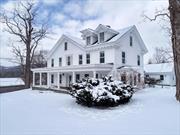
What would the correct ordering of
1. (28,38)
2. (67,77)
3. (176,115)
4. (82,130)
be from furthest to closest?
(28,38) → (67,77) → (176,115) → (82,130)

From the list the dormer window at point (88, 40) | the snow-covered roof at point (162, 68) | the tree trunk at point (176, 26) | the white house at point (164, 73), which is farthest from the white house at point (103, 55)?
the snow-covered roof at point (162, 68)

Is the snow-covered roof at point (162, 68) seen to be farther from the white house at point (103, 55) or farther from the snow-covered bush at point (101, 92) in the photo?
the snow-covered bush at point (101, 92)

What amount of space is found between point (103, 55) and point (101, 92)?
9489mm

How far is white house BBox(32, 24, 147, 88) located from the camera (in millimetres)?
19047

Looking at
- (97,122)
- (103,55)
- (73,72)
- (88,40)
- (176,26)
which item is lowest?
(97,122)

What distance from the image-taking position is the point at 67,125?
303 inches

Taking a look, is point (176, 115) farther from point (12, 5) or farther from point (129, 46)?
point (12, 5)

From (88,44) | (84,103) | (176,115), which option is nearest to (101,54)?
(88,44)

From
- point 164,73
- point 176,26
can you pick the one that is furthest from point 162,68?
point 176,26

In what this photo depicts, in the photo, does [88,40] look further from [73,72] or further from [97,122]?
[97,122]

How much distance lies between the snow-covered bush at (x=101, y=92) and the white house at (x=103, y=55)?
16.2 ft

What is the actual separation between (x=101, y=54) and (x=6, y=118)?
1313cm

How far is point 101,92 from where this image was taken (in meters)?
11.0

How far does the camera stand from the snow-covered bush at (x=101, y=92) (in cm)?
1100
